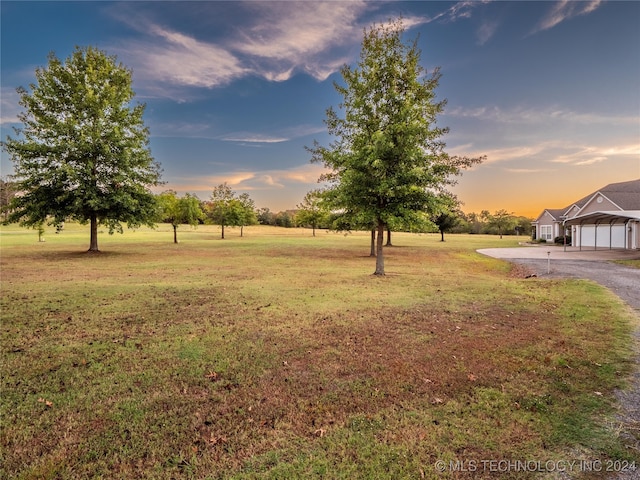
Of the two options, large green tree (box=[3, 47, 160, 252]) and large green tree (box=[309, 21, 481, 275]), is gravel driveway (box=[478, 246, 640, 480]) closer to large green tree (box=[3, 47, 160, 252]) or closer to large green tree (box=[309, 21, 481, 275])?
large green tree (box=[309, 21, 481, 275])

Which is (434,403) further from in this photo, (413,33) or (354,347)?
(413,33)

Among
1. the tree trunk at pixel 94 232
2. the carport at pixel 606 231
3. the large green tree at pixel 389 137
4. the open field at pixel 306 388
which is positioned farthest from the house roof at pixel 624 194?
the tree trunk at pixel 94 232

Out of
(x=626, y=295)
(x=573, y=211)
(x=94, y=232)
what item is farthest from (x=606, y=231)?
(x=94, y=232)

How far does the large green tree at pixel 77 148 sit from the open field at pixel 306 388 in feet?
55.3

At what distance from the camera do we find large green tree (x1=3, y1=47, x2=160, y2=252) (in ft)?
71.2

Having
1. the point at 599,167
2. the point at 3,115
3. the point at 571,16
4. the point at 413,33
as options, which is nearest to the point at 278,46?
the point at 413,33

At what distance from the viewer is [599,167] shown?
29953 millimetres

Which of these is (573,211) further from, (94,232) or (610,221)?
(94,232)

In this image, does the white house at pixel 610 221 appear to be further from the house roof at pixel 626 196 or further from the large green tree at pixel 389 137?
the large green tree at pixel 389 137

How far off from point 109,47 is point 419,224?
27408mm

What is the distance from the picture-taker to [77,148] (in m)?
21.8

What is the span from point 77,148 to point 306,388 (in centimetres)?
2588

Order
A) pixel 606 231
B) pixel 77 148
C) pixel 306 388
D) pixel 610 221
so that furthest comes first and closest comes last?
pixel 606 231
pixel 610 221
pixel 77 148
pixel 306 388

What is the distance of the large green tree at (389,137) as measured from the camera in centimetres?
1304
